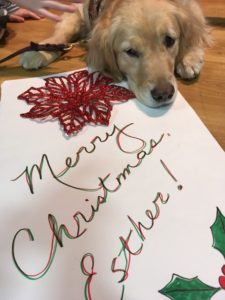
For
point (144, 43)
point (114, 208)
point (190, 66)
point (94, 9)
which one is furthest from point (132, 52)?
point (114, 208)

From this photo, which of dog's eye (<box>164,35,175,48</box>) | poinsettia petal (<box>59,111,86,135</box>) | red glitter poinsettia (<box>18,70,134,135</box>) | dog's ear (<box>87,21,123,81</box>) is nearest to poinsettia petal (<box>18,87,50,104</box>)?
red glitter poinsettia (<box>18,70,134,135</box>)

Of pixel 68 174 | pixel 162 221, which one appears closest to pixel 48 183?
pixel 68 174

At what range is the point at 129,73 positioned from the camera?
108 cm

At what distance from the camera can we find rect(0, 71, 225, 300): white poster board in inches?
23.9

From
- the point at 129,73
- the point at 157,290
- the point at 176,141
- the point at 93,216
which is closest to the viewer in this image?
the point at 157,290

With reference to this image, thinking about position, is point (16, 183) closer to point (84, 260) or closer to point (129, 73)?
point (84, 260)

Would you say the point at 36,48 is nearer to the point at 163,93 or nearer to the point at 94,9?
the point at 94,9

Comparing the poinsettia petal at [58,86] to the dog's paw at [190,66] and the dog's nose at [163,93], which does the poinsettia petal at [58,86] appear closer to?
the dog's nose at [163,93]

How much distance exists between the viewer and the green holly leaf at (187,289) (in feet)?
1.92

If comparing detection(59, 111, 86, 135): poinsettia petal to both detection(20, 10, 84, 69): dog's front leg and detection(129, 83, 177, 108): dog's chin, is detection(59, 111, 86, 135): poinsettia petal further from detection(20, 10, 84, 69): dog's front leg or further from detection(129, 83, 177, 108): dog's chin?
detection(20, 10, 84, 69): dog's front leg

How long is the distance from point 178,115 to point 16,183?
1.48ft

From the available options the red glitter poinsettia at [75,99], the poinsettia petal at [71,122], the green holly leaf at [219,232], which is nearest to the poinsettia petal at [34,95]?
the red glitter poinsettia at [75,99]

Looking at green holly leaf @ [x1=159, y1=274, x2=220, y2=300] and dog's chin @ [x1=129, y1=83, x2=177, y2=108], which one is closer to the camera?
green holly leaf @ [x1=159, y1=274, x2=220, y2=300]

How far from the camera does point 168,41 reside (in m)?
1.08
